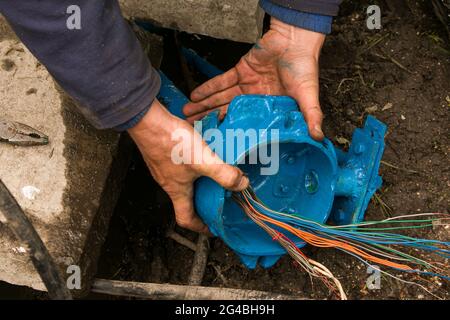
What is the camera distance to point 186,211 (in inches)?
67.4

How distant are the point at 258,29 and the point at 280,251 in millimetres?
823

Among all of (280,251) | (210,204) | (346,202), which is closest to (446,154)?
(346,202)

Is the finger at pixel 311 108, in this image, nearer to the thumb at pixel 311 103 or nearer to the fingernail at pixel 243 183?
the thumb at pixel 311 103

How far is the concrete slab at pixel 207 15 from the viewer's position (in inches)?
77.4

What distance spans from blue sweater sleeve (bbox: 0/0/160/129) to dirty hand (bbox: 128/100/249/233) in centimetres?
5

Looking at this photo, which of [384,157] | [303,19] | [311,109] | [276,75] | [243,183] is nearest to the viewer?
[243,183]

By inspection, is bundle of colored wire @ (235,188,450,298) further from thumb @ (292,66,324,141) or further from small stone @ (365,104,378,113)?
small stone @ (365,104,378,113)

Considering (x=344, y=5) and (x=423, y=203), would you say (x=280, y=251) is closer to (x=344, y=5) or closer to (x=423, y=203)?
(x=423, y=203)

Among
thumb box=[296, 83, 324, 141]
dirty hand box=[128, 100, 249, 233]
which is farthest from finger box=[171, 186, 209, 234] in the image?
thumb box=[296, 83, 324, 141]

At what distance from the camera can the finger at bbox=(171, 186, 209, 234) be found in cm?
169

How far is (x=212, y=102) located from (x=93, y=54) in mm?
589

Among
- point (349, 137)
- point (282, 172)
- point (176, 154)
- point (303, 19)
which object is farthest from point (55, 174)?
point (349, 137)

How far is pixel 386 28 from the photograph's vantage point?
2.31m

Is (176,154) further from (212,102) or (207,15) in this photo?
(207,15)
